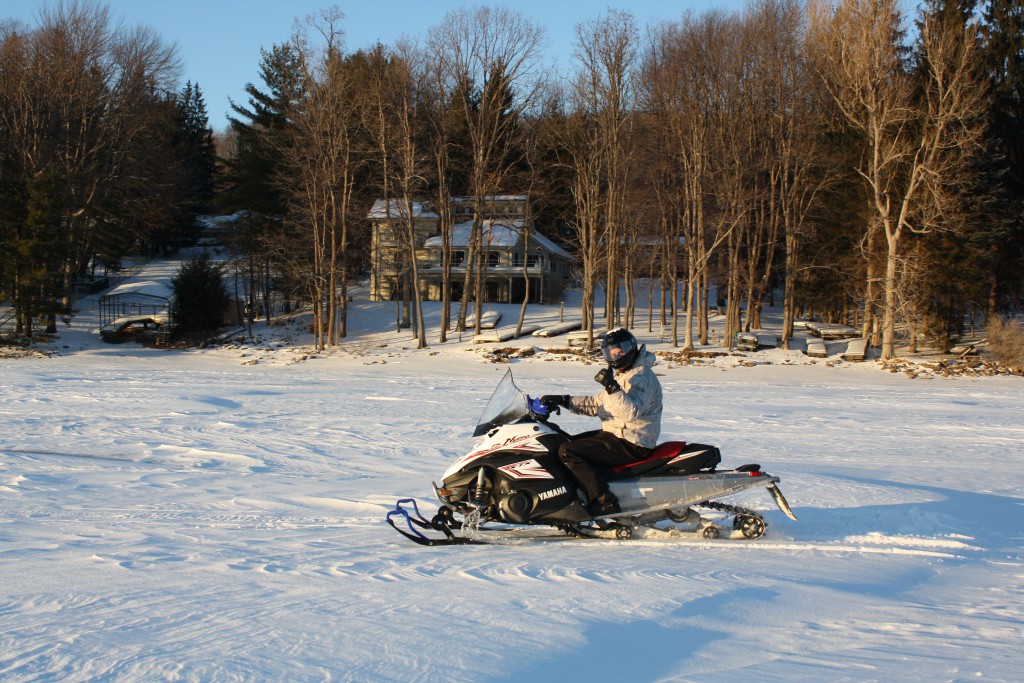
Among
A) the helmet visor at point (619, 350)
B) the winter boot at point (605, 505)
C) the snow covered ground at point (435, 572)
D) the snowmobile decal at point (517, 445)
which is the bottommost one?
the snow covered ground at point (435, 572)

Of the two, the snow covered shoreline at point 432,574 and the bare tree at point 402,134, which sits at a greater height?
the bare tree at point 402,134

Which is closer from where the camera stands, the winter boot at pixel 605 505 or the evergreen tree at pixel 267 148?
the winter boot at pixel 605 505

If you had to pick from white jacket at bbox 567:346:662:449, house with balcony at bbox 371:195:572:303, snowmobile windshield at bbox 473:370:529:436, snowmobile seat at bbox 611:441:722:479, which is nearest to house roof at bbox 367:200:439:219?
house with balcony at bbox 371:195:572:303

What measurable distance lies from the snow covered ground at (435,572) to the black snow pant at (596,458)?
476mm

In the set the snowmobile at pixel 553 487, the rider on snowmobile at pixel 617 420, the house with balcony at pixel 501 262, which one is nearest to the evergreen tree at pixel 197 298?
the house with balcony at pixel 501 262

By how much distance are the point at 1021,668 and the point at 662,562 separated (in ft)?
7.59

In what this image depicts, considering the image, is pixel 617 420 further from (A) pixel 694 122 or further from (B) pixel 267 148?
(B) pixel 267 148

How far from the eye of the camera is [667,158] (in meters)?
37.9

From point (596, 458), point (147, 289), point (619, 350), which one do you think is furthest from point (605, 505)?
point (147, 289)

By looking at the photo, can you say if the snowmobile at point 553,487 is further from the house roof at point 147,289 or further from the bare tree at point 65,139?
the house roof at point 147,289

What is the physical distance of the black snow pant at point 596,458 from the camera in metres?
6.20

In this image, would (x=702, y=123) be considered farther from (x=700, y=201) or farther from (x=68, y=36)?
(x=68, y=36)

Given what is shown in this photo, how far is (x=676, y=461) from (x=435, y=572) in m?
2.07

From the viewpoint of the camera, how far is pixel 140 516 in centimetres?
689
